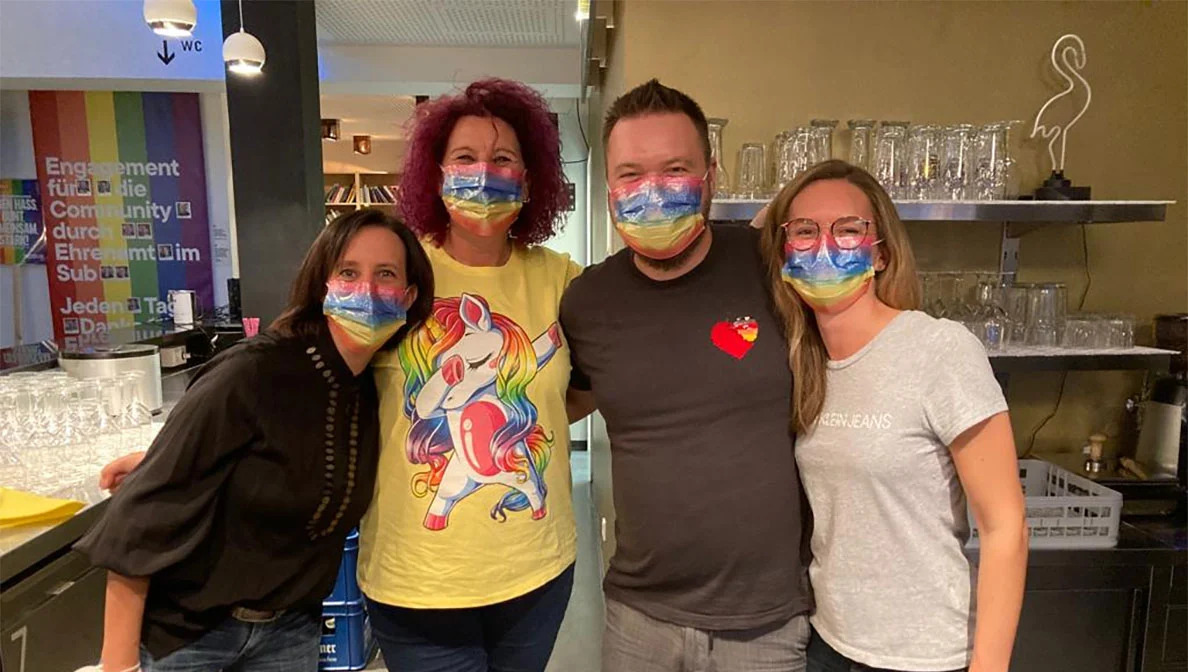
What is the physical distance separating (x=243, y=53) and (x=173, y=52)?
2001 mm

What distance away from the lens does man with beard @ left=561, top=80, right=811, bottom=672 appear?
130 centimetres

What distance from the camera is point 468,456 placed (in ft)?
4.50

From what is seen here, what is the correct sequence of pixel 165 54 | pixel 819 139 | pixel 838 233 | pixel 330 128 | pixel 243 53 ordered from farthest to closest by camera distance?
pixel 330 128
pixel 165 54
pixel 243 53
pixel 819 139
pixel 838 233

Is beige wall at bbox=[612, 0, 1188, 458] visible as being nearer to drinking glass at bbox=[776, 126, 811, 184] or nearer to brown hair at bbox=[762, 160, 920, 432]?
drinking glass at bbox=[776, 126, 811, 184]

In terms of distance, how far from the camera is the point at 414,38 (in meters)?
4.57

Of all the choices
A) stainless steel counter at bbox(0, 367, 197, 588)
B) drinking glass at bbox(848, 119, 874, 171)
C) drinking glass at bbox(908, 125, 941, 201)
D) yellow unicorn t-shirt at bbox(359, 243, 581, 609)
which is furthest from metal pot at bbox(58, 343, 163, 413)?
drinking glass at bbox(908, 125, 941, 201)

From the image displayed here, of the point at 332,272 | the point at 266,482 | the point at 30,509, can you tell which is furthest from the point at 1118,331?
the point at 30,509

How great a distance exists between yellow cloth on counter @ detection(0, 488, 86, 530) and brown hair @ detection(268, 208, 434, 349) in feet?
3.12

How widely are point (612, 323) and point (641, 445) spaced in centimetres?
24

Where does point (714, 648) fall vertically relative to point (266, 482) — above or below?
below

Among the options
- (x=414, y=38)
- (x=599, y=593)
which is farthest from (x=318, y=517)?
(x=414, y=38)

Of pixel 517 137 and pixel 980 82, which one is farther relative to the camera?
pixel 980 82

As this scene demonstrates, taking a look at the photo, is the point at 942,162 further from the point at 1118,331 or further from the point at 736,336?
the point at 736,336

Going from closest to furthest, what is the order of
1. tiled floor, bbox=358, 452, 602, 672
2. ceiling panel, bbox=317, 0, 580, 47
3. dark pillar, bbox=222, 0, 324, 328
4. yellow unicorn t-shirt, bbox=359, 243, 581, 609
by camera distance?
yellow unicorn t-shirt, bbox=359, 243, 581, 609 < tiled floor, bbox=358, 452, 602, 672 < dark pillar, bbox=222, 0, 324, 328 < ceiling panel, bbox=317, 0, 580, 47
